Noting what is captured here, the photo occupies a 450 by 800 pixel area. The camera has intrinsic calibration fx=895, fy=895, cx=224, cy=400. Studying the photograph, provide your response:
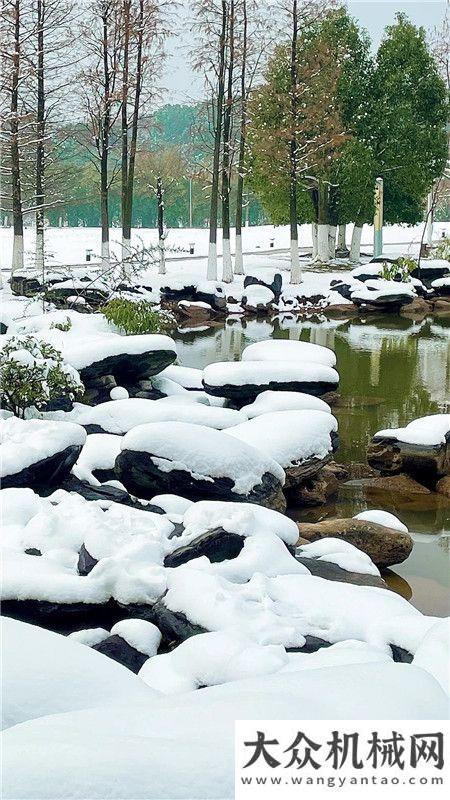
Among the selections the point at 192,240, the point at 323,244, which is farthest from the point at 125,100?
the point at 192,240

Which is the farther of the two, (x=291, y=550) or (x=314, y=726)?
(x=291, y=550)

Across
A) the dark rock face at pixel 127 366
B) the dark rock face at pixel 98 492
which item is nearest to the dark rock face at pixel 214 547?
the dark rock face at pixel 98 492

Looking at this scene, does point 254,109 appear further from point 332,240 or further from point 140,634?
point 140,634

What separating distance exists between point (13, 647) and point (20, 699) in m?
0.27

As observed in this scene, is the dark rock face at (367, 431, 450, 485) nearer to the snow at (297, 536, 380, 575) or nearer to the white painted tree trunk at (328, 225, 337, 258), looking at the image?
the snow at (297, 536, 380, 575)

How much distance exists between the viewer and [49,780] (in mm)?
1674

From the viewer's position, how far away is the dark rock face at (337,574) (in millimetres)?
4711

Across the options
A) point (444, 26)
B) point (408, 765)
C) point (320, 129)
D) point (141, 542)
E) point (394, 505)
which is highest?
point (444, 26)

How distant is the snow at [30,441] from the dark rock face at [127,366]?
288 centimetres

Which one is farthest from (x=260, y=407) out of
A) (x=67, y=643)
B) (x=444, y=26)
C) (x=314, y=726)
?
(x=444, y=26)

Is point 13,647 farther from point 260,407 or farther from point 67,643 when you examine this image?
point 260,407

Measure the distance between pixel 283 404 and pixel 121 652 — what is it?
4852 mm

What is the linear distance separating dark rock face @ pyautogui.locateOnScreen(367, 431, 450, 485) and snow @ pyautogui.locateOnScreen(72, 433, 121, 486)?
235cm

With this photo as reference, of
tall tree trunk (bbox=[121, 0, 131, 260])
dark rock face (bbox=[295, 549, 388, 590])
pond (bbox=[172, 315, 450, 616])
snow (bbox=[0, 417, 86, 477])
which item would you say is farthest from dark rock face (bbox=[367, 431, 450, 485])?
tall tree trunk (bbox=[121, 0, 131, 260])
